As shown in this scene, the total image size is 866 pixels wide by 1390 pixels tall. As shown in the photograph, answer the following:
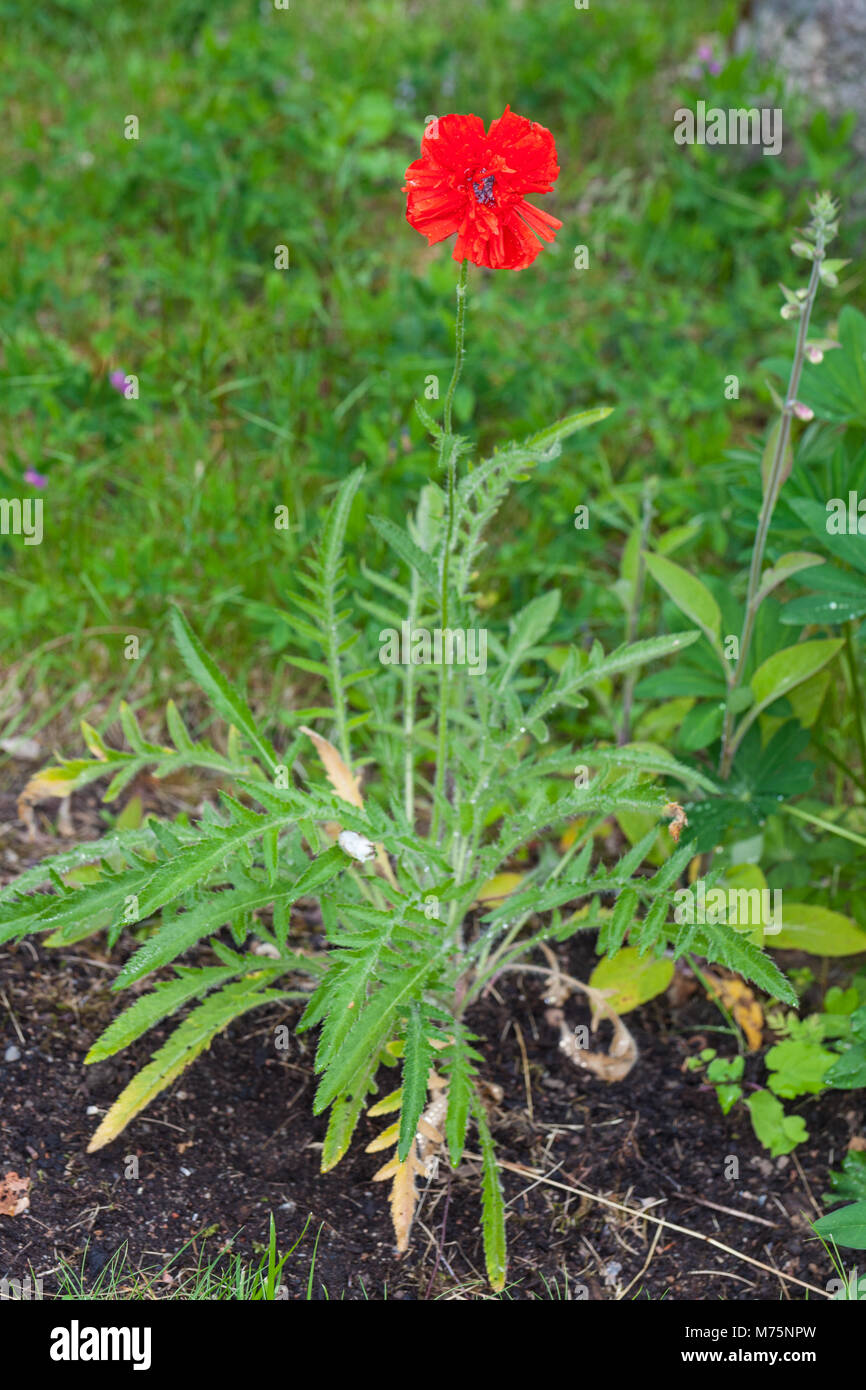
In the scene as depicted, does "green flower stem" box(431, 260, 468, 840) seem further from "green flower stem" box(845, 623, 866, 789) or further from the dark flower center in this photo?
"green flower stem" box(845, 623, 866, 789)

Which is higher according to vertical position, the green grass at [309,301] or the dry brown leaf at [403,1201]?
the green grass at [309,301]

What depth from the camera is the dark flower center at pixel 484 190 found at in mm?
1689

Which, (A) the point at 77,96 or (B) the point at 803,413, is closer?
(B) the point at 803,413

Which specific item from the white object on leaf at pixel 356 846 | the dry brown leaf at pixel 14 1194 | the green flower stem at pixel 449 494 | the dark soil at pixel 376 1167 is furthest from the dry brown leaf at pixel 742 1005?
the dry brown leaf at pixel 14 1194

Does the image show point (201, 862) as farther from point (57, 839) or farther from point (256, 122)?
point (256, 122)

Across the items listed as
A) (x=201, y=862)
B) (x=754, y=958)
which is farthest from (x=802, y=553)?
(x=201, y=862)

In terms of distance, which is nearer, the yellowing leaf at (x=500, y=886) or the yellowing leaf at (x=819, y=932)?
the yellowing leaf at (x=819, y=932)

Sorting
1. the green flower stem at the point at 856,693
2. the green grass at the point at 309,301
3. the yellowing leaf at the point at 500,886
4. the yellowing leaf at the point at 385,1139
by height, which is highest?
the green grass at the point at 309,301

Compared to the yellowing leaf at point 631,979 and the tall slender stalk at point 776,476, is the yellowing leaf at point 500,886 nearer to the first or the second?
the yellowing leaf at point 631,979

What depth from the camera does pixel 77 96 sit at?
434cm

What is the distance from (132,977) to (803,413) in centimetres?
141

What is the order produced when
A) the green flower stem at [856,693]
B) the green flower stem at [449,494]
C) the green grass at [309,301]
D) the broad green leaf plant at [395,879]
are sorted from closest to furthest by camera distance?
the green flower stem at [449,494] < the broad green leaf plant at [395,879] < the green flower stem at [856,693] < the green grass at [309,301]

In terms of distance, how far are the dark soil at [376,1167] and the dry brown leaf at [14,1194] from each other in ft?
0.03

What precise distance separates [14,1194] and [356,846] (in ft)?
2.49
